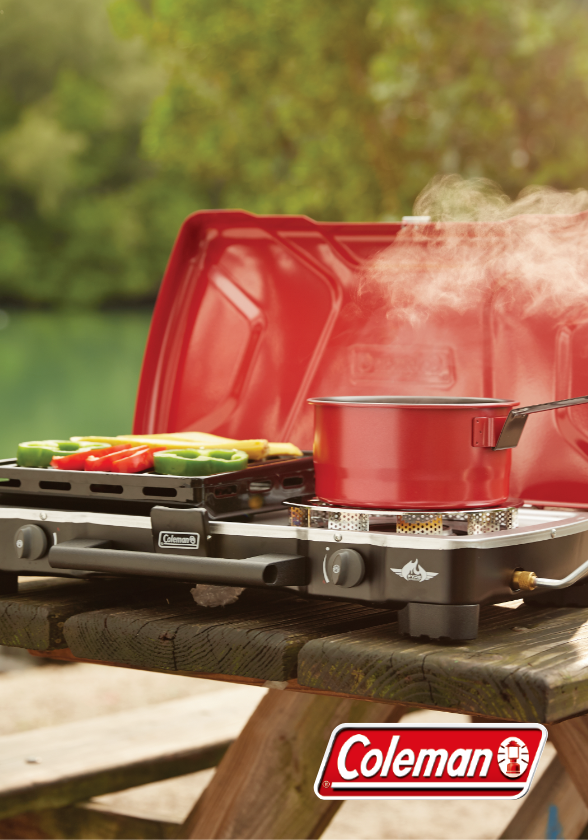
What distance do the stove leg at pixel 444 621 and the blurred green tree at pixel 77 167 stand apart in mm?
20747

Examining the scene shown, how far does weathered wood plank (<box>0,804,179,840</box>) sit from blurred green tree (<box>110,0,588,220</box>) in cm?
1286

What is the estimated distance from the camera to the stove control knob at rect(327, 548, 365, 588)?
174cm

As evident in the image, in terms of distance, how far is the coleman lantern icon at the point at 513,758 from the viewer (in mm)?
1696

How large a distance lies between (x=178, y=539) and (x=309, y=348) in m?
0.92

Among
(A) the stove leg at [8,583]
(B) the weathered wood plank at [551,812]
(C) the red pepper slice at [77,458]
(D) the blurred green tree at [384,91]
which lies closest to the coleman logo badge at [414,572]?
(C) the red pepper slice at [77,458]

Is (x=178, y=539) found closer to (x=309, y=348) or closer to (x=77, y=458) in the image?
(x=77, y=458)

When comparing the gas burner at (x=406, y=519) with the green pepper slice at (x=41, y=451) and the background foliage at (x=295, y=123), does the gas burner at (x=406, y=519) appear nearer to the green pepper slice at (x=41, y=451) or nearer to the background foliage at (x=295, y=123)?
the green pepper slice at (x=41, y=451)

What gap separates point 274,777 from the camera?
2.49 m

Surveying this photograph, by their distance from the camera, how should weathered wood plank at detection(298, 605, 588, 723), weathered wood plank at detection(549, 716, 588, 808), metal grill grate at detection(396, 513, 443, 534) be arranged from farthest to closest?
1. weathered wood plank at detection(549, 716, 588, 808)
2. metal grill grate at detection(396, 513, 443, 534)
3. weathered wood plank at detection(298, 605, 588, 723)

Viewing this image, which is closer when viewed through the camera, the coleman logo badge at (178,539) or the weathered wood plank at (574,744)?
the coleman logo badge at (178,539)

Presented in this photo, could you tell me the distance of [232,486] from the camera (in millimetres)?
1980

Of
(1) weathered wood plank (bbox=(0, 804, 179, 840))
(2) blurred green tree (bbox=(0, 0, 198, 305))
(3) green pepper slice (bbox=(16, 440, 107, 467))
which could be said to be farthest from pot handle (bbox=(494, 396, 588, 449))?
(2) blurred green tree (bbox=(0, 0, 198, 305))

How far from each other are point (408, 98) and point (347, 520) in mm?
14613

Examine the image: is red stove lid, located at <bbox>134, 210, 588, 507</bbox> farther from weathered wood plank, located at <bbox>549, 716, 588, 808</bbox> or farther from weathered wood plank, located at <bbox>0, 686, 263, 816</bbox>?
weathered wood plank, located at <bbox>0, 686, 263, 816</bbox>
